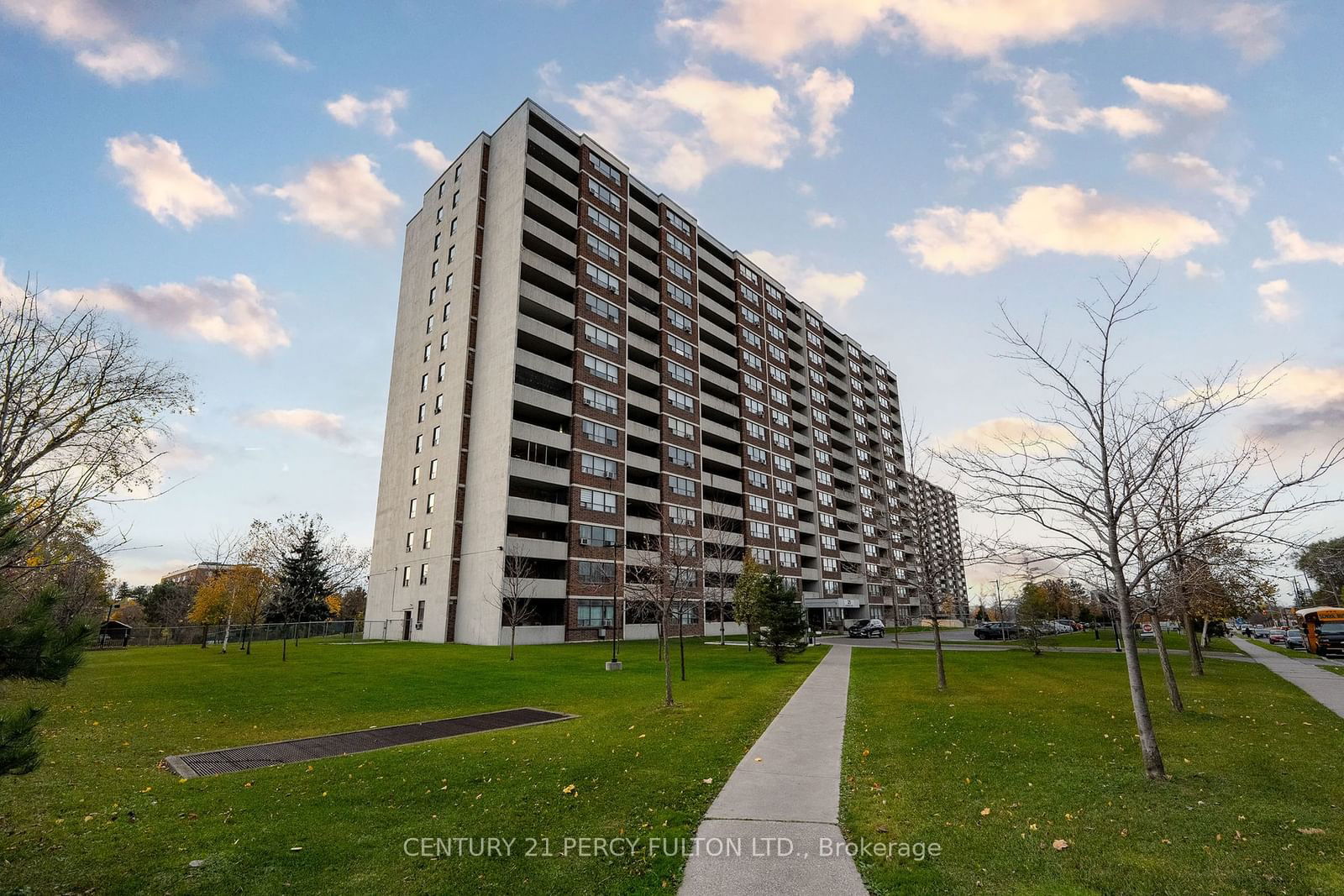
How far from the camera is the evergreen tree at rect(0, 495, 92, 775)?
5.18 meters

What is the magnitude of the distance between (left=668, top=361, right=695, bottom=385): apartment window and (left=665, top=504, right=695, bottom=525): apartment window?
508 inches

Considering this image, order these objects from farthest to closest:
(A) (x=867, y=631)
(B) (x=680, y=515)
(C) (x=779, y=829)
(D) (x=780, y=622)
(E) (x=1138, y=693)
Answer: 1. (A) (x=867, y=631)
2. (B) (x=680, y=515)
3. (D) (x=780, y=622)
4. (E) (x=1138, y=693)
5. (C) (x=779, y=829)

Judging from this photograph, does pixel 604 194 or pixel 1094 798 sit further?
pixel 604 194

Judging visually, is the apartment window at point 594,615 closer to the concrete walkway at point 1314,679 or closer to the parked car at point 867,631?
the parked car at point 867,631

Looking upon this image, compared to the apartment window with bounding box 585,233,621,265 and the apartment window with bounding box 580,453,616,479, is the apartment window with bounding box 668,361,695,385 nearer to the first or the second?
the apartment window with bounding box 585,233,621,265

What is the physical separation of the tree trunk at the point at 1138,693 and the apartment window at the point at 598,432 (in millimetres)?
42912

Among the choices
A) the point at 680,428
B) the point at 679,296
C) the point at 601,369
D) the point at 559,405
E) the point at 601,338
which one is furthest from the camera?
the point at 679,296

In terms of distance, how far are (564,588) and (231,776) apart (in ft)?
121

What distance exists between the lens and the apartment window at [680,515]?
5572 cm

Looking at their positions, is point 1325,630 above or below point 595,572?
below

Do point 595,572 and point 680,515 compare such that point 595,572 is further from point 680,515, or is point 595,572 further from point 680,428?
point 680,428

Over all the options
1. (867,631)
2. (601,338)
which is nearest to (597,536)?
(601,338)

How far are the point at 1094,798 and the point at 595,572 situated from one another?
1644 inches

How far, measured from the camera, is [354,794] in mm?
8477
